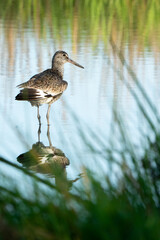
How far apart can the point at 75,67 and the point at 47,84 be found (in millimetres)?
2158

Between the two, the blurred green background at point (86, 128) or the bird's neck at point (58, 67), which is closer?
the blurred green background at point (86, 128)

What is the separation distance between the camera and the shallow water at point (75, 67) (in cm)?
616

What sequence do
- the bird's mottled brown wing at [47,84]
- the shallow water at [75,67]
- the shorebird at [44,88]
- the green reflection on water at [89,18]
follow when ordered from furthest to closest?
1. the green reflection on water at [89,18]
2. the bird's mottled brown wing at [47,84]
3. the shorebird at [44,88]
4. the shallow water at [75,67]

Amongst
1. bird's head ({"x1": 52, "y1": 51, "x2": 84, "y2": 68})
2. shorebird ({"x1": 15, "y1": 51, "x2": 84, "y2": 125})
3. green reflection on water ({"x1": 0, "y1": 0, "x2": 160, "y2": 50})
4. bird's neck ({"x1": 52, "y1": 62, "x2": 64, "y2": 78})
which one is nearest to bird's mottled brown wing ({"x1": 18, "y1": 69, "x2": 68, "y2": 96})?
shorebird ({"x1": 15, "y1": 51, "x2": 84, "y2": 125})

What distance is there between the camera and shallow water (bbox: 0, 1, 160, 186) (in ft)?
20.2

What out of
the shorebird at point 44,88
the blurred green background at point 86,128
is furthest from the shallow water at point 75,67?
the shorebird at point 44,88

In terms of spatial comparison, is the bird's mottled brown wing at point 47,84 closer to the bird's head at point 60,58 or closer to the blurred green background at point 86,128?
the blurred green background at point 86,128

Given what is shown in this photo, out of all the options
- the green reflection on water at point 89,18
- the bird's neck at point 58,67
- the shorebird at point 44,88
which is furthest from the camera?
the green reflection on water at point 89,18

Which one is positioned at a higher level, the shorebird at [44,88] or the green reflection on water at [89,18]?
the green reflection on water at [89,18]

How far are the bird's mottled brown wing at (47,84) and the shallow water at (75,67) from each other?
0.50 ft

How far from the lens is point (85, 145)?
2904 millimetres

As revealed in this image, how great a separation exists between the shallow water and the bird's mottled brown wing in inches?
6.0

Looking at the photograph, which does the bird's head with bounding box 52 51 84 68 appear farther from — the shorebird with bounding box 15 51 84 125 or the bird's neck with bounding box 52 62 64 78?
the shorebird with bounding box 15 51 84 125

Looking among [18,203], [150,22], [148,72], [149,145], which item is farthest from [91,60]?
[18,203]
